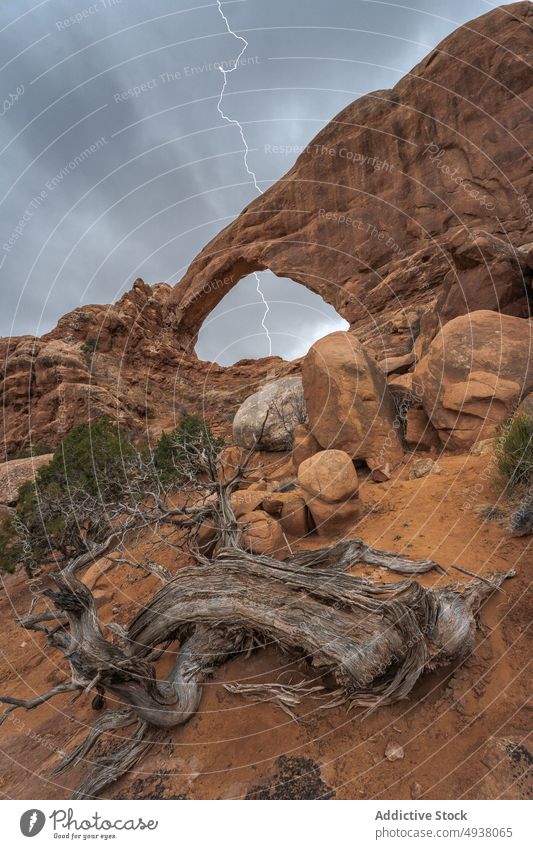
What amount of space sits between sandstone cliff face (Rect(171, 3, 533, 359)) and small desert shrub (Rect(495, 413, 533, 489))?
11.9 metres

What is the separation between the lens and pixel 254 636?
4.16 m

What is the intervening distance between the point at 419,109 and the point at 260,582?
1277 inches

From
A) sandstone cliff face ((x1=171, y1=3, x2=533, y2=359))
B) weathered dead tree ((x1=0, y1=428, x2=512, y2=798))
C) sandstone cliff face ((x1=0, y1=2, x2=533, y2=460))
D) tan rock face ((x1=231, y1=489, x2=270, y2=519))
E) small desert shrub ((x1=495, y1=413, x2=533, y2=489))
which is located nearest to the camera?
weathered dead tree ((x1=0, y1=428, x2=512, y2=798))

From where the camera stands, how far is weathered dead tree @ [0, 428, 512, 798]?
10.8ft

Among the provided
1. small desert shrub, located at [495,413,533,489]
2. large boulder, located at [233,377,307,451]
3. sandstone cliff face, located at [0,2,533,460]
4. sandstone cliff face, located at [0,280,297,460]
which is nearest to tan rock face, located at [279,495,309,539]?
small desert shrub, located at [495,413,533,489]

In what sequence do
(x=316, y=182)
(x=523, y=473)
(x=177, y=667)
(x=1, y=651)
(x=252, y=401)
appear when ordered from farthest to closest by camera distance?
(x=316, y=182) → (x=252, y=401) → (x=1, y=651) → (x=523, y=473) → (x=177, y=667)

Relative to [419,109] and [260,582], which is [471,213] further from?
[260,582]

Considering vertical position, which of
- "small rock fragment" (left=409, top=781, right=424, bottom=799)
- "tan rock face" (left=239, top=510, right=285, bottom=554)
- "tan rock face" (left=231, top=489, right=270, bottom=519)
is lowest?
"small rock fragment" (left=409, top=781, right=424, bottom=799)

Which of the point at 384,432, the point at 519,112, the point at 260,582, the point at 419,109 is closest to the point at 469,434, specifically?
the point at 384,432

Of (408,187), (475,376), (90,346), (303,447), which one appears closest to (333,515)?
(303,447)

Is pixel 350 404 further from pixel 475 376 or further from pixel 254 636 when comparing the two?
pixel 254 636

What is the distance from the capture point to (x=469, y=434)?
308 inches

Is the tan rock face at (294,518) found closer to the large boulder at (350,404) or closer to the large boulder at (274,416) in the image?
the large boulder at (350,404)

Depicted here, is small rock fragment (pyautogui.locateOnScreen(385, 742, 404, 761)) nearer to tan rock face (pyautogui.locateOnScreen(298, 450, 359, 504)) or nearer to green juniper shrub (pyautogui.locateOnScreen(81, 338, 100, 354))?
tan rock face (pyautogui.locateOnScreen(298, 450, 359, 504))
